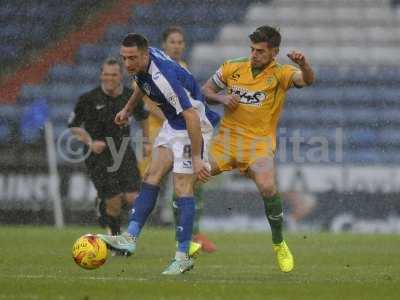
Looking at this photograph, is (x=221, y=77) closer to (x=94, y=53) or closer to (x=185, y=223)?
(x=185, y=223)

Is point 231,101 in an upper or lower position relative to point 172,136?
upper

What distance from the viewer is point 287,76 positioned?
365 inches

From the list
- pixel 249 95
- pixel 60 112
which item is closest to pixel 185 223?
pixel 249 95

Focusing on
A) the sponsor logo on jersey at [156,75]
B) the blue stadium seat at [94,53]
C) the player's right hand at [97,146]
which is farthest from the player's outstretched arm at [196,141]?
the blue stadium seat at [94,53]

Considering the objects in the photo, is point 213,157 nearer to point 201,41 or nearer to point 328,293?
point 328,293

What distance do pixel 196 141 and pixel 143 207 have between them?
2.40 ft

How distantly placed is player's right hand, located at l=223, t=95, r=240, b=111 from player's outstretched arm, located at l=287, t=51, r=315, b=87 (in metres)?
0.51

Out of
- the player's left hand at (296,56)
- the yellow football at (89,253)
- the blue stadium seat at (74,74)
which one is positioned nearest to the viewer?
the yellow football at (89,253)

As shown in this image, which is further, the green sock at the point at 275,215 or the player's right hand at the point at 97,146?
the player's right hand at the point at 97,146

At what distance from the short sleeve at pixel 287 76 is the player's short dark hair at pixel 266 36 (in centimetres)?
30

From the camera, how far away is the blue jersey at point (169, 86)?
822 centimetres
